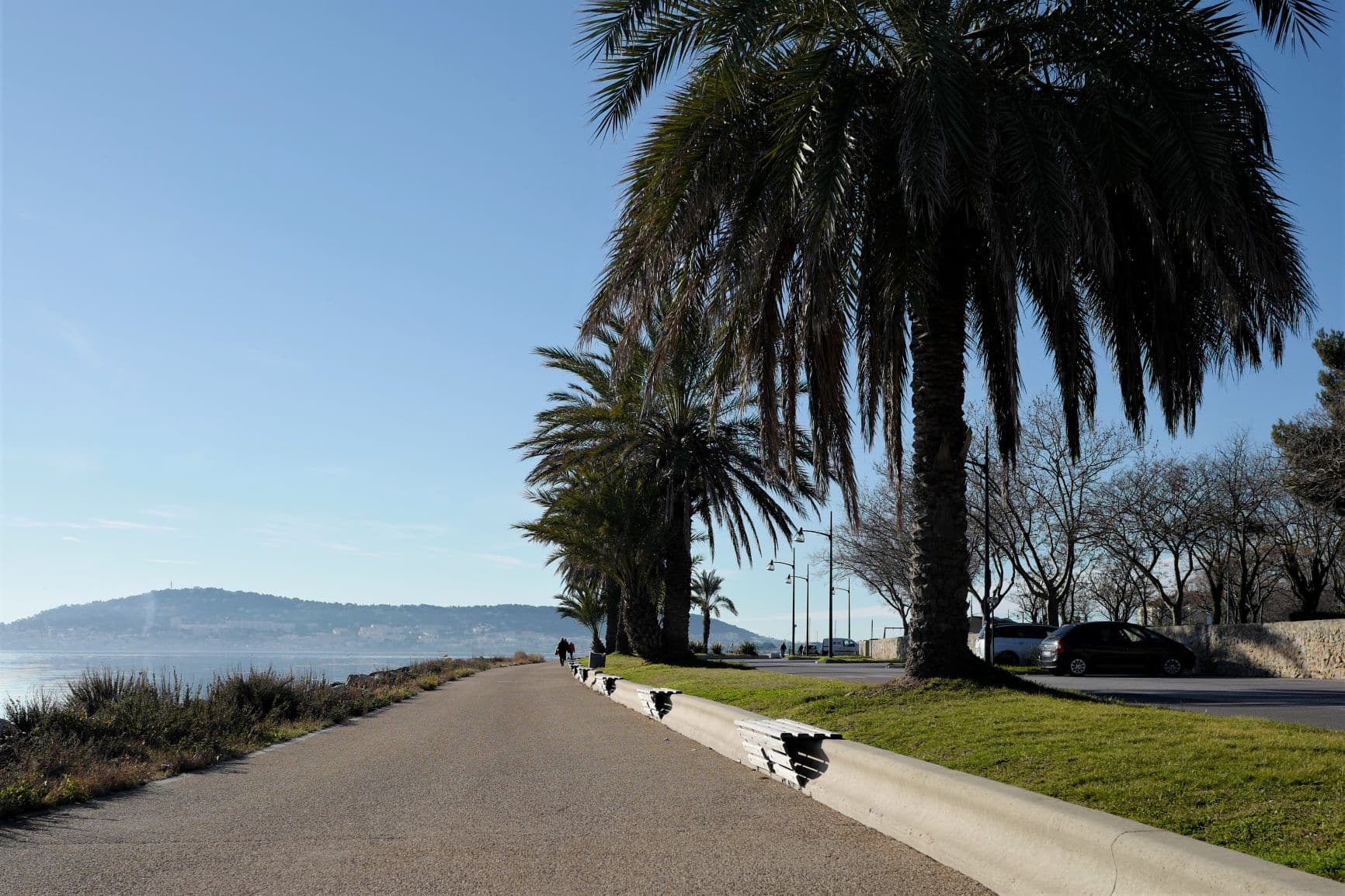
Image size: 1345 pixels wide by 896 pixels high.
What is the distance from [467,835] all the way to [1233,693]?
1695 centimetres

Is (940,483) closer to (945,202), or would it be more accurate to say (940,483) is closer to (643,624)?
(945,202)

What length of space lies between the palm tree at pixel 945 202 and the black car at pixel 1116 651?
1512 cm

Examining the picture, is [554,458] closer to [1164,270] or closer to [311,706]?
[311,706]

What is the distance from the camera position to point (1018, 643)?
3703 centimetres

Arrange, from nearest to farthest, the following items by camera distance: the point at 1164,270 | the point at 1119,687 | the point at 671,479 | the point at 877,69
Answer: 1. the point at 1164,270
2. the point at 877,69
3. the point at 1119,687
4. the point at 671,479

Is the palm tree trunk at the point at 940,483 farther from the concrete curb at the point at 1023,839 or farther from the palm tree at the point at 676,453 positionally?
the palm tree at the point at 676,453

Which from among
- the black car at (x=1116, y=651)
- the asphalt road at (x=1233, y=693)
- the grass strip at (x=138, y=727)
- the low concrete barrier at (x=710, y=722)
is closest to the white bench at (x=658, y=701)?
the low concrete barrier at (x=710, y=722)

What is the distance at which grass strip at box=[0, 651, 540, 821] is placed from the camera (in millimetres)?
9234

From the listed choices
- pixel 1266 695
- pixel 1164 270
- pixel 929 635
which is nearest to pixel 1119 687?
pixel 1266 695

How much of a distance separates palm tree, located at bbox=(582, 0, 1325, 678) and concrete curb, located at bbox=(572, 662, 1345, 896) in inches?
218

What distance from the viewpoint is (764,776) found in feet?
32.1

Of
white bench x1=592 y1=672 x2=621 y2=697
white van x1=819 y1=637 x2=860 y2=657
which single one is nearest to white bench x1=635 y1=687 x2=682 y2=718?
white bench x1=592 y1=672 x2=621 y2=697

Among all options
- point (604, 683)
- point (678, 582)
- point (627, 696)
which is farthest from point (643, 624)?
point (627, 696)

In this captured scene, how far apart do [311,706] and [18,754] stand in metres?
8.58
